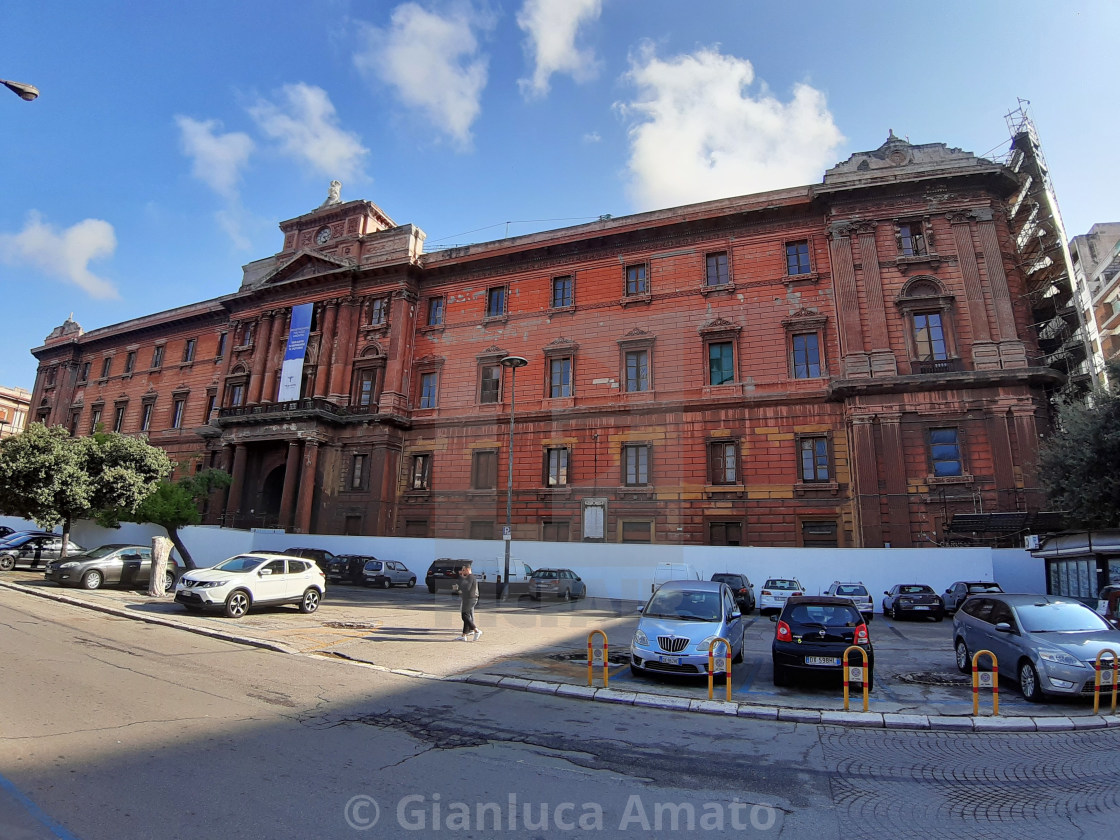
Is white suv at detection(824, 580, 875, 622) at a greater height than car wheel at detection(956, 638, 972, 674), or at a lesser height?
greater

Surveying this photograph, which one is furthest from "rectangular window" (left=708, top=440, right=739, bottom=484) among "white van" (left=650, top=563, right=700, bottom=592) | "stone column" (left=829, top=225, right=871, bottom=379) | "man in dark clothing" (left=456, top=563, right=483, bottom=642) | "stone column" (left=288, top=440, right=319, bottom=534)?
"stone column" (left=288, top=440, right=319, bottom=534)

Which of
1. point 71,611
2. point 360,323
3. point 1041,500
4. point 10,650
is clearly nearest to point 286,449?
point 360,323

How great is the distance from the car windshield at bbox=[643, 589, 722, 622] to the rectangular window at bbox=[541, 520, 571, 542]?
59.7ft

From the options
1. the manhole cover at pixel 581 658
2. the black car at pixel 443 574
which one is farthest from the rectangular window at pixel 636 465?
the manhole cover at pixel 581 658

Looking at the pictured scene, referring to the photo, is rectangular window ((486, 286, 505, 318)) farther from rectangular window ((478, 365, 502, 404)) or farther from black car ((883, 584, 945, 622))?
black car ((883, 584, 945, 622))

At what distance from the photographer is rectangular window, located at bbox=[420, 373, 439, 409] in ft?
110

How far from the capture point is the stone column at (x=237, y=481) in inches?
1286

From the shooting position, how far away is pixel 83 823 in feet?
12.9

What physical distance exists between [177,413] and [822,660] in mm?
45962

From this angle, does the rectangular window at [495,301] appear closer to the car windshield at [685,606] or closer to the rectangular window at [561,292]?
the rectangular window at [561,292]

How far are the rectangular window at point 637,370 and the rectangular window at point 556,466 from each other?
4533 millimetres

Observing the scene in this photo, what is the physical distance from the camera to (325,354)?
3541 cm

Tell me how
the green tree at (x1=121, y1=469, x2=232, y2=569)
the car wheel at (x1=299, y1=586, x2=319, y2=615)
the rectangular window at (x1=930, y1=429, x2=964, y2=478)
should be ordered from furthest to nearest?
1. the green tree at (x1=121, y1=469, x2=232, y2=569)
2. the rectangular window at (x1=930, y1=429, x2=964, y2=478)
3. the car wheel at (x1=299, y1=586, x2=319, y2=615)

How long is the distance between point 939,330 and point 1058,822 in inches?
975
